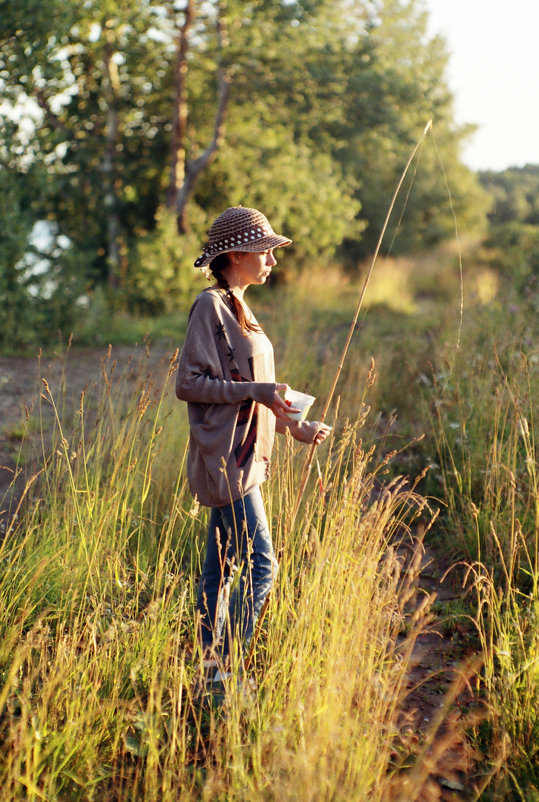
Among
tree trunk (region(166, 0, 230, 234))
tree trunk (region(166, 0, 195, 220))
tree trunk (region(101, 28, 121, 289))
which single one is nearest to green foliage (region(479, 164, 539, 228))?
tree trunk (region(166, 0, 230, 234))

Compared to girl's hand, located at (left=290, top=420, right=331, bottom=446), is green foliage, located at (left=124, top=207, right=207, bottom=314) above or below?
above

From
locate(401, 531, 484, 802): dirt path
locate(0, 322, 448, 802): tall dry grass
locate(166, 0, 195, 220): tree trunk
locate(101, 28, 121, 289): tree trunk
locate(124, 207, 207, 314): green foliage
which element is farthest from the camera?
locate(101, 28, 121, 289): tree trunk

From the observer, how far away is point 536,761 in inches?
96.1

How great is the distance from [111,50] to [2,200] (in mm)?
5892

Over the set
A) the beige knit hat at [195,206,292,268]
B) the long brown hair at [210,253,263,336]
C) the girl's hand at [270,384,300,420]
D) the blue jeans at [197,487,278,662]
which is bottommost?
the blue jeans at [197,487,278,662]

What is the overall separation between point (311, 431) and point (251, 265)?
640 mm

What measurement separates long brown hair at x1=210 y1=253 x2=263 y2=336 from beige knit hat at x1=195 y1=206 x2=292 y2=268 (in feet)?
0.22

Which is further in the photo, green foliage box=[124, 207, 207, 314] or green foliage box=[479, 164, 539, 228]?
green foliage box=[479, 164, 539, 228]

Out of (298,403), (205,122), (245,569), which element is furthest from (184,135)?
(245,569)

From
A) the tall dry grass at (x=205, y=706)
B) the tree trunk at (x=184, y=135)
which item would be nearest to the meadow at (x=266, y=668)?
the tall dry grass at (x=205, y=706)

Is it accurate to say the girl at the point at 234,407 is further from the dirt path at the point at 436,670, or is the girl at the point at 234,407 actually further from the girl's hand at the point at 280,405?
the dirt path at the point at 436,670

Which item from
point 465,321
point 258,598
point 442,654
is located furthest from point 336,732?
point 465,321

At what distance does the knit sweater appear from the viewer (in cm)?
257

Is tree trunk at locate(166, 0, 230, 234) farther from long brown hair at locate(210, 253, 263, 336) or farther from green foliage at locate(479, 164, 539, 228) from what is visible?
green foliage at locate(479, 164, 539, 228)
